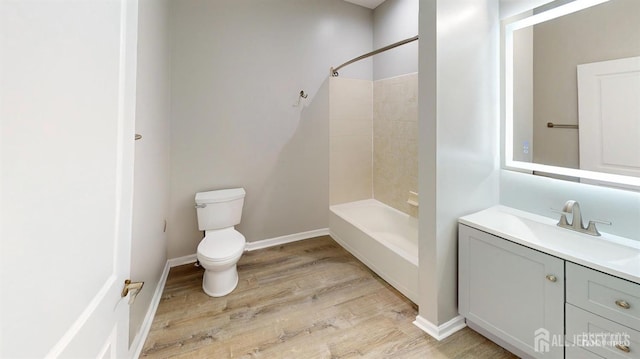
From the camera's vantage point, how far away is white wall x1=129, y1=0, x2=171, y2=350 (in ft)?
5.25

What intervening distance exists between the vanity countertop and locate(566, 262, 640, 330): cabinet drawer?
36 millimetres

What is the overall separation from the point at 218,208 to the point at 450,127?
6.70 feet

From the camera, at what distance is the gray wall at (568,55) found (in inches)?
55.5

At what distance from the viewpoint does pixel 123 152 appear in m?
0.83

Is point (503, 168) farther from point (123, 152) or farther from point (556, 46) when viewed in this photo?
point (123, 152)

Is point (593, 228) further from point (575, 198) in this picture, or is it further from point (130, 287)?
point (130, 287)

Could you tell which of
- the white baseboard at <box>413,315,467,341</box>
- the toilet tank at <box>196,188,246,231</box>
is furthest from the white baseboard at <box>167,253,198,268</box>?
the white baseboard at <box>413,315,467,341</box>

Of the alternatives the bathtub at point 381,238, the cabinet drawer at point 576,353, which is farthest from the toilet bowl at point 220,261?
the cabinet drawer at point 576,353

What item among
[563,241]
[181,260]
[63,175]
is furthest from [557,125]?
[181,260]

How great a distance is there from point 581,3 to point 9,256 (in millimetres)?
2529

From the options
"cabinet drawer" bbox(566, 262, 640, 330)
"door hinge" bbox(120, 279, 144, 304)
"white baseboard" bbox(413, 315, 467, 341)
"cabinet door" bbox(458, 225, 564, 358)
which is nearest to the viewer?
"door hinge" bbox(120, 279, 144, 304)

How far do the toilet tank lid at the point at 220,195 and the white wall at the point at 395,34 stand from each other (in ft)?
7.27

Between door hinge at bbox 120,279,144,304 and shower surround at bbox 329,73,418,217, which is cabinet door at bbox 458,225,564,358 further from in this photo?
Answer: door hinge at bbox 120,279,144,304

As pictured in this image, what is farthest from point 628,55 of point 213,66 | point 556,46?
point 213,66
